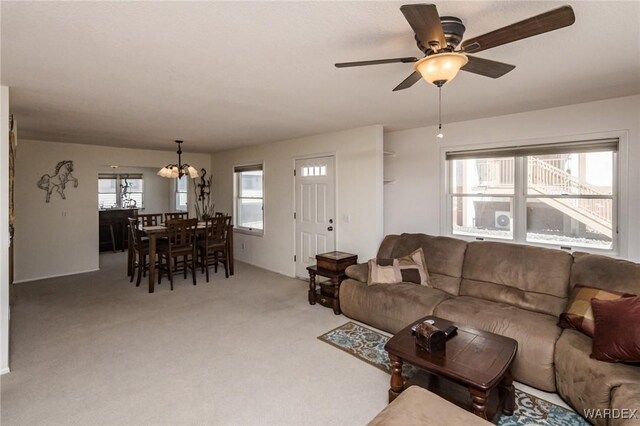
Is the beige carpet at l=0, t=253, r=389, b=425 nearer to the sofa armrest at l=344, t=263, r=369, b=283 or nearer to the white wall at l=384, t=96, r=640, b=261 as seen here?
the sofa armrest at l=344, t=263, r=369, b=283

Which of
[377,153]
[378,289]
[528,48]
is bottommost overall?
Answer: [378,289]

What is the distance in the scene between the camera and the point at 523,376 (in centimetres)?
249

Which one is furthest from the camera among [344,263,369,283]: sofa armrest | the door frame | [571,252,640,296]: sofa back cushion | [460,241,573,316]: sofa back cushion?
the door frame

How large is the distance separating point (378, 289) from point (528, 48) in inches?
98.1

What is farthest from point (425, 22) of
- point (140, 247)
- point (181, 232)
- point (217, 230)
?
point (140, 247)

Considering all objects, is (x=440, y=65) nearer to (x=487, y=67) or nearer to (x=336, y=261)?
(x=487, y=67)

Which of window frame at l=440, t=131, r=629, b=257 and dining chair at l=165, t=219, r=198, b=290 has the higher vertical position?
window frame at l=440, t=131, r=629, b=257

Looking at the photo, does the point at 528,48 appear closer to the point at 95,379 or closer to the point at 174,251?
the point at 95,379

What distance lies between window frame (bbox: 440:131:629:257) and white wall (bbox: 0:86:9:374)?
463 centimetres

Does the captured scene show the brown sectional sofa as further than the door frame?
No

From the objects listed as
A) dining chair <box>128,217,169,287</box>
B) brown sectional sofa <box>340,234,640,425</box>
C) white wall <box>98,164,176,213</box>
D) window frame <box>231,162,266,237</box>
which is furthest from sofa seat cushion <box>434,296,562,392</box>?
white wall <box>98,164,176,213</box>

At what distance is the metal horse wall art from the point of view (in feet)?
18.0

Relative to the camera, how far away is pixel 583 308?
95.4 inches

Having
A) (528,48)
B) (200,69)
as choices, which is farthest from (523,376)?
(200,69)
